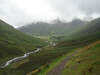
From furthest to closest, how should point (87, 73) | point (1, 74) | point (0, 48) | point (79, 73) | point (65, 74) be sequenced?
point (0, 48) → point (1, 74) → point (65, 74) → point (79, 73) → point (87, 73)

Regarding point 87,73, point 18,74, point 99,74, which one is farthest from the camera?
point 18,74

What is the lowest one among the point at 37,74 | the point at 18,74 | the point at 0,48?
the point at 18,74

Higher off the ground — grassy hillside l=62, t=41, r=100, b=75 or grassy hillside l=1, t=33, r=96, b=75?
grassy hillside l=62, t=41, r=100, b=75

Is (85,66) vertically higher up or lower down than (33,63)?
higher up

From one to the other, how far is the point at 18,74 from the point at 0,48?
110303 mm

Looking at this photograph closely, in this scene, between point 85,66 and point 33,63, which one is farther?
point 33,63

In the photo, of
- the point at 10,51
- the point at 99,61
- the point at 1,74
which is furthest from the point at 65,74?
the point at 10,51

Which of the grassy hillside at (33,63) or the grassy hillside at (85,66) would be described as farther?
the grassy hillside at (33,63)

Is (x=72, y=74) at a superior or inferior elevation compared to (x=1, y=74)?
superior

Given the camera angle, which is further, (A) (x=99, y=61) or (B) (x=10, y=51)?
(B) (x=10, y=51)

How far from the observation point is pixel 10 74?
235 feet

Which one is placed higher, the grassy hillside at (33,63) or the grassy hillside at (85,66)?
the grassy hillside at (85,66)

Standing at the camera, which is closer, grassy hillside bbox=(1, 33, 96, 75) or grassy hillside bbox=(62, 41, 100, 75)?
grassy hillside bbox=(62, 41, 100, 75)

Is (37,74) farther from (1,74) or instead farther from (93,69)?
(1,74)
